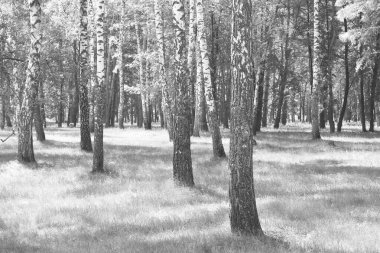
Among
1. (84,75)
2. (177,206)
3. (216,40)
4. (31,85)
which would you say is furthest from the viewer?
(216,40)

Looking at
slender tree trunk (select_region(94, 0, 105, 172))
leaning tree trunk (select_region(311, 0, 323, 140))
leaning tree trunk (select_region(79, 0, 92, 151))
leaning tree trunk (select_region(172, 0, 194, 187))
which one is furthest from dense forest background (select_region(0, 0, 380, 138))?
leaning tree trunk (select_region(172, 0, 194, 187))

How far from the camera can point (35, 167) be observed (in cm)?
1517

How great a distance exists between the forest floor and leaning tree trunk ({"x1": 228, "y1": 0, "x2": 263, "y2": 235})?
0.47m

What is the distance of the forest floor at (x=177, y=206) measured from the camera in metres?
7.25

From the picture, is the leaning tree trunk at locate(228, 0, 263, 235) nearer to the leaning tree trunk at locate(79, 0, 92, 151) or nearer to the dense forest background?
the dense forest background

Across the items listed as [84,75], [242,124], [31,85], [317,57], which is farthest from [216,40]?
[242,124]

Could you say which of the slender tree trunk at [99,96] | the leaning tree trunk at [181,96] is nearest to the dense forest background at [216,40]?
the slender tree trunk at [99,96]

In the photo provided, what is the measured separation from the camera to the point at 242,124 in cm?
725

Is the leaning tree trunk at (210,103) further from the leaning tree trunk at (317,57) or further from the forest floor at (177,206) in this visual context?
the leaning tree trunk at (317,57)

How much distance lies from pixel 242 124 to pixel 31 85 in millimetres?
10519

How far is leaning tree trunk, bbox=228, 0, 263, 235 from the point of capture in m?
7.25

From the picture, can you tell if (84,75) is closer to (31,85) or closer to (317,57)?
(31,85)

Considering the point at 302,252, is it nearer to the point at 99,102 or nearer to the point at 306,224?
the point at 306,224

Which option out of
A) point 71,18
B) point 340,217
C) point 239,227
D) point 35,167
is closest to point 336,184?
point 340,217
